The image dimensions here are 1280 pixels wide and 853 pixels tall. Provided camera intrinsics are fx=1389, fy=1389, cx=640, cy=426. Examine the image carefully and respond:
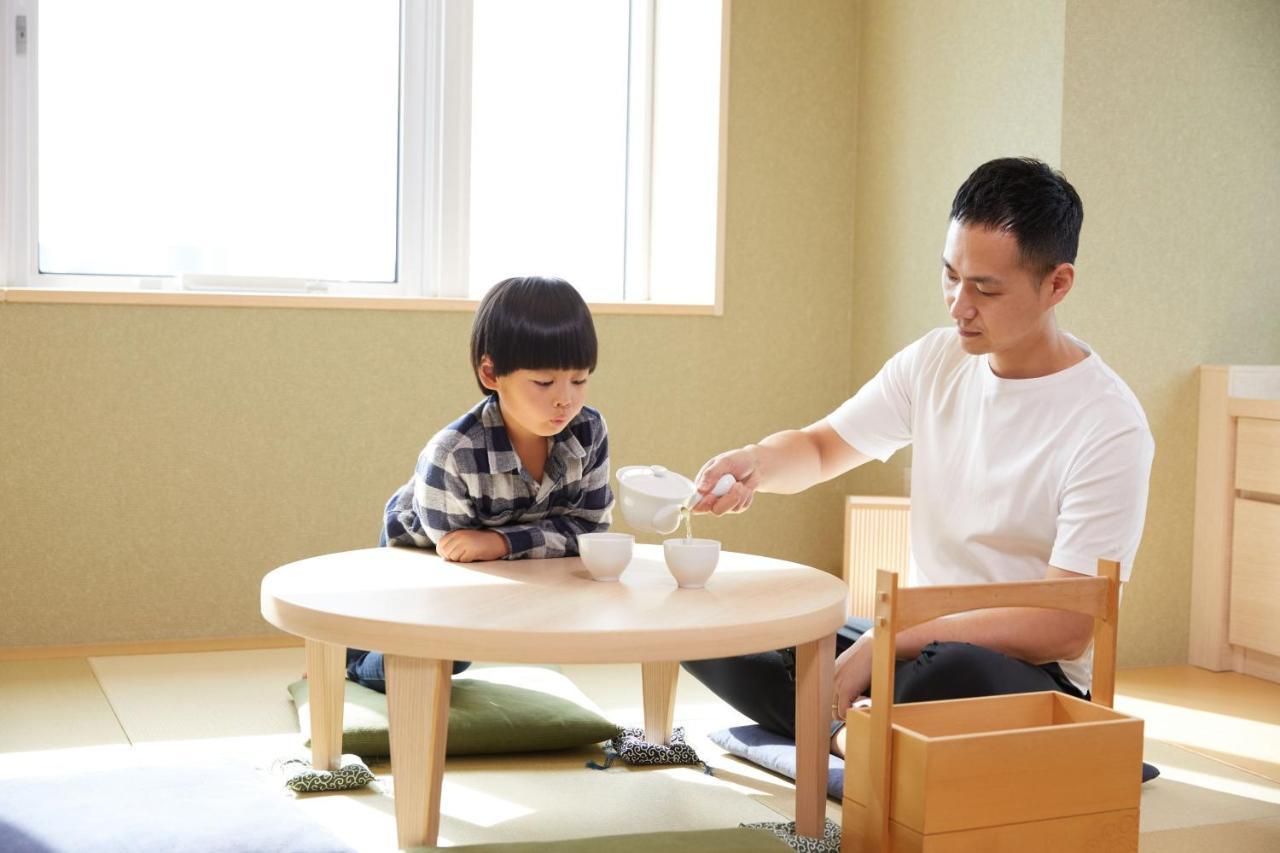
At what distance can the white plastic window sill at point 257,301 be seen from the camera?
126 inches

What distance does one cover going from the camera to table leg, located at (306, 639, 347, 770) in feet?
7.09

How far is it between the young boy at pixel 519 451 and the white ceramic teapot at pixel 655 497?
0.16m

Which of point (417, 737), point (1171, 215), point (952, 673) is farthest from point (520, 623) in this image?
point (1171, 215)

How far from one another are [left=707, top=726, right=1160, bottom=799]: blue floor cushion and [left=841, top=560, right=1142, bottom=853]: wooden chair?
54 centimetres

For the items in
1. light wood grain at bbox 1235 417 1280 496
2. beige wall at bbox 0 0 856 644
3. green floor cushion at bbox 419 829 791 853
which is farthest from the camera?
beige wall at bbox 0 0 856 644

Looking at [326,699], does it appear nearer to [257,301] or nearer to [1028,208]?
[1028,208]

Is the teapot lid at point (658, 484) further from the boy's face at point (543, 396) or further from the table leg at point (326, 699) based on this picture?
the table leg at point (326, 699)

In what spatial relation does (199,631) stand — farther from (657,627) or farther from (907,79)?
(907,79)

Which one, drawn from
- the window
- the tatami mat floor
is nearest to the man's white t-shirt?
the tatami mat floor

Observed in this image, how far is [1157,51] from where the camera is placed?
324 centimetres

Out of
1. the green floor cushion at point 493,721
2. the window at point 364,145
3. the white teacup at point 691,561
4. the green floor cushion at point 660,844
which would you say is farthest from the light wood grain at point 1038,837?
the window at point 364,145

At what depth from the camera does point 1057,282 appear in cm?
207

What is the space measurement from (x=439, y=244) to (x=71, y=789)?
2.38 meters

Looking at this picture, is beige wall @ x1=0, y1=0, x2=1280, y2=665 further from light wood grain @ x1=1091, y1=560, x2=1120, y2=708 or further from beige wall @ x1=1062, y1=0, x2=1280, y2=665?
light wood grain @ x1=1091, y1=560, x2=1120, y2=708
